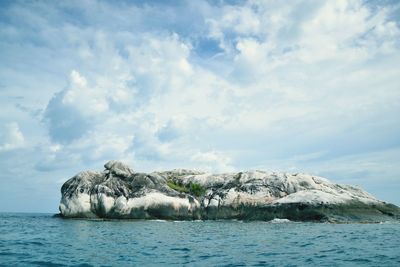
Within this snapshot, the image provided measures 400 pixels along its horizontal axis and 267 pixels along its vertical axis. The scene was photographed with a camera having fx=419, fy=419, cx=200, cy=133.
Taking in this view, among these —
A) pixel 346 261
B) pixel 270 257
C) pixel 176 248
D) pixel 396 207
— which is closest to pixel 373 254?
pixel 346 261

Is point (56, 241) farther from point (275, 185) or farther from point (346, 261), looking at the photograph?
point (275, 185)

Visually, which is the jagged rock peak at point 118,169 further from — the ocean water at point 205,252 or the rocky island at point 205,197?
the ocean water at point 205,252

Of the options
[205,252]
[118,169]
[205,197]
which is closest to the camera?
[205,252]

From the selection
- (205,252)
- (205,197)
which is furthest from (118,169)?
(205,252)

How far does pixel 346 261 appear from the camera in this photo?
75.5 ft

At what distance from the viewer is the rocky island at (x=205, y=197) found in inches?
2566

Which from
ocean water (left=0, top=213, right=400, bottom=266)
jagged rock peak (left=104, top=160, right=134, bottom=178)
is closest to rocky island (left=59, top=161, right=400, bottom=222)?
jagged rock peak (left=104, top=160, right=134, bottom=178)

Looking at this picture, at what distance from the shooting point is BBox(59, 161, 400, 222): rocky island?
6519cm

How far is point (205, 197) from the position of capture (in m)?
72.9

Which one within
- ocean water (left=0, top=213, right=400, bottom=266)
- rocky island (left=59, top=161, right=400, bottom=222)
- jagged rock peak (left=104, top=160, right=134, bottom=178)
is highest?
jagged rock peak (left=104, top=160, right=134, bottom=178)

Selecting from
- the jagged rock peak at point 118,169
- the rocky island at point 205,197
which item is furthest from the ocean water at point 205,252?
the jagged rock peak at point 118,169

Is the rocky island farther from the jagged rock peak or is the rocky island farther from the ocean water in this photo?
the ocean water

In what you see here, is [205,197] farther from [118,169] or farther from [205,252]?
[205,252]

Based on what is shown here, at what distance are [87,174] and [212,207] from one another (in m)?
22.3
